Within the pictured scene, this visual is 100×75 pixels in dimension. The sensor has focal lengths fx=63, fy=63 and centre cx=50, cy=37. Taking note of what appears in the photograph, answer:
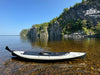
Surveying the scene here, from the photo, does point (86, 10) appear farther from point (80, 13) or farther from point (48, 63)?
point (48, 63)

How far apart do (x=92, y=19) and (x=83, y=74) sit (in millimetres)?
Answer: 96451

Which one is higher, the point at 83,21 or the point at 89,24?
the point at 83,21

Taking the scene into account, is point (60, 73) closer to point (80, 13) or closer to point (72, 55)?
point (72, 55)

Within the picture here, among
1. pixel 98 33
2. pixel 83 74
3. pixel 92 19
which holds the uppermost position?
pixel 92 19

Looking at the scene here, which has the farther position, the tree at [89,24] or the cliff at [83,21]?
the tree at [89,24]

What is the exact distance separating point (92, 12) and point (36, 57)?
340ft

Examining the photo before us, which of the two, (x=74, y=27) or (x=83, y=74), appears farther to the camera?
(x=74, y=27)

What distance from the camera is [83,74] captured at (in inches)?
277

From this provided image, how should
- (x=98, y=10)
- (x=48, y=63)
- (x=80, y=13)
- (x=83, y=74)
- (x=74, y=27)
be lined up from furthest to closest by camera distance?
(x=80, y=13) → (x=74, y=27) → (x=98, y=10) → (x=48, y=63) → (x=83, y=74)

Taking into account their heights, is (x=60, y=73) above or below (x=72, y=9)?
below

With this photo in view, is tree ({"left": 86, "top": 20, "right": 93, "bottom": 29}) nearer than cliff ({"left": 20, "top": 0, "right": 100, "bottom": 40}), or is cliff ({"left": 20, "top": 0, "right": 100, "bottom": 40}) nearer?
cliff ({"left": 20, "top": 0, "right": 100, "bottom": 40})

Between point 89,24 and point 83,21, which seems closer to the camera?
point 89,24

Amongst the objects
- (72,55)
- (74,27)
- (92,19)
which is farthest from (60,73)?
(92,19)

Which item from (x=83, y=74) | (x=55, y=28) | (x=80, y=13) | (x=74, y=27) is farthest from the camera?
(x=55, y=28)
